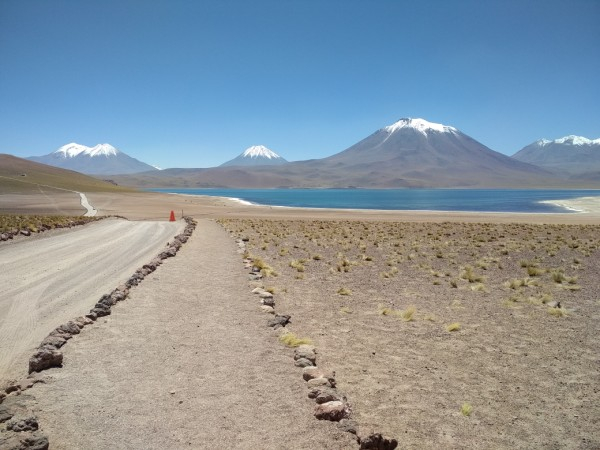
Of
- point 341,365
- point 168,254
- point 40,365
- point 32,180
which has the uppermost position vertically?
point 32,180

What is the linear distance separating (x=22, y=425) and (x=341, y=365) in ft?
14.2

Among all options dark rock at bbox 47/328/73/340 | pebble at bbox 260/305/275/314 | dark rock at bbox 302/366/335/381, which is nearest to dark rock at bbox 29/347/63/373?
dark rock at bbox 47/328/73/340

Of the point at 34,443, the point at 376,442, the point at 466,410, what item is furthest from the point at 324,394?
the point at 34,443

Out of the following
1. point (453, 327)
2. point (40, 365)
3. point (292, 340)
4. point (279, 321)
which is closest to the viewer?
point (40, 365)

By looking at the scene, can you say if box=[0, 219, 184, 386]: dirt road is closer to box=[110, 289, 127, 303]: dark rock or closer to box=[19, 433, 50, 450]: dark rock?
box=[110, 289, 127, 303]: dark rock

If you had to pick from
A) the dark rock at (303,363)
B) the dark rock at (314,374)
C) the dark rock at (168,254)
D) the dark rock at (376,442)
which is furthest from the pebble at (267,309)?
the dark rock at (168,254)

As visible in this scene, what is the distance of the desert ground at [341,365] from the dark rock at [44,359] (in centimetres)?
16

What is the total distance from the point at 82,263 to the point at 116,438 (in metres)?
12.0

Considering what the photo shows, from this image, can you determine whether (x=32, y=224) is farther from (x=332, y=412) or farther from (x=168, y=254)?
(x=332, y=412)

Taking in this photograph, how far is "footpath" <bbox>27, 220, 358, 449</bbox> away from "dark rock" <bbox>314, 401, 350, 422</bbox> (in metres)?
0.09

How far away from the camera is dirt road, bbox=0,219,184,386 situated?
785 centimetres

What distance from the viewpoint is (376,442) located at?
15.5ft

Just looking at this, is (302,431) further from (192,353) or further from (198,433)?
(192,353)

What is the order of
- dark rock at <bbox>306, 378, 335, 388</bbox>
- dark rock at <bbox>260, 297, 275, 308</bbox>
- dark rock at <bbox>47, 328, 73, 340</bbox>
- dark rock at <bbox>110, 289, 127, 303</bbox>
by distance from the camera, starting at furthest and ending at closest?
dark rock at <bbox>260, 297, 275, 308</bbox>
dark rock at <bbox>110, 289, 127, 303</bbox>
dark rock at <bbox>47, 328, 73, 340</bbox>
dark rock at <bbox>306, 378, 335, 388</bbox>
